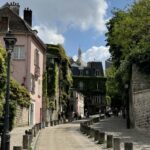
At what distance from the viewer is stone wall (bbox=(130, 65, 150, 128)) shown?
35000mm

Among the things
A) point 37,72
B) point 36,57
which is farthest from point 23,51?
point 37,72

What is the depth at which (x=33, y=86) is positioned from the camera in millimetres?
51406

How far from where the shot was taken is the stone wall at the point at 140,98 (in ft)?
115

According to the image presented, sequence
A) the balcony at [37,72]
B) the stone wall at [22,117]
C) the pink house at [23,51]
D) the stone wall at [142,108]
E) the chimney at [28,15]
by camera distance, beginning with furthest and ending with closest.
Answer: the chimney at [28,15]
the balcony at [37,72]
the pink house at [23,51]
the stone wall at [22,117]
the stone wall at [142,108]

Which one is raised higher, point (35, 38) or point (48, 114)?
point (35, 38)

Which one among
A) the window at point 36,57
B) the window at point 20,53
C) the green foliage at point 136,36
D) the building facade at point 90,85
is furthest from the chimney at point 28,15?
the building facade at point 90,85

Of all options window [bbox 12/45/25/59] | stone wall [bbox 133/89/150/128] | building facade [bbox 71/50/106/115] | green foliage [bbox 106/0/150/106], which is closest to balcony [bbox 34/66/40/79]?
window [bbox 12/45/25/59]

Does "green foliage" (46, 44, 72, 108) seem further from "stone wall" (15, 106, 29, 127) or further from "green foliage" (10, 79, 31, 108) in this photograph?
"green foliage" (10, 79, 31, 108)

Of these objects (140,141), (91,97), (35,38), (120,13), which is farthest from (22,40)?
(91,97)

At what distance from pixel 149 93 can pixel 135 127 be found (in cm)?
583

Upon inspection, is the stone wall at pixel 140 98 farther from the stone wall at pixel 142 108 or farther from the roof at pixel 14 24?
the roof at pixel 14 24

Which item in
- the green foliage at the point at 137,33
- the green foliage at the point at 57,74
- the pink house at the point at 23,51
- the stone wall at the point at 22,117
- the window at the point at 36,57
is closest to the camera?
the green foliage at the point at 137,33

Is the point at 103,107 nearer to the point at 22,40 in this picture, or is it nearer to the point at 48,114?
the point at 48,114

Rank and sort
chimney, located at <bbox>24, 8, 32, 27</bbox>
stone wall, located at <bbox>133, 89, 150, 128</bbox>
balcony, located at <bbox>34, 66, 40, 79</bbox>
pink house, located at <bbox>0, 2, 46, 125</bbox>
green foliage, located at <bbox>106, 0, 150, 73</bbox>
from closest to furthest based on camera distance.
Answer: stone wall, located at <bbox>133, 89, 150, 128</bbox>
green foliage, located at <bbox>106, 0, 150, 73</bbox>
pink house, located at <bbox>0, 2, 46, 125</bbox>
balcony, located at <bbox>34, 66, 40, 79</bbox>
chimney, located at <bbox>24, 8, 32, 27</bbox>
